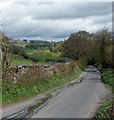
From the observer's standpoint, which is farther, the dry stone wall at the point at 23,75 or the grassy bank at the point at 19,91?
the dry stone wall at the point at 23,75

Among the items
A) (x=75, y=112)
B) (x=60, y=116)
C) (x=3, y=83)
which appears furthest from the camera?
(x=3, y=83)

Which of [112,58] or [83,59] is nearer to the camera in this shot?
[112,58]

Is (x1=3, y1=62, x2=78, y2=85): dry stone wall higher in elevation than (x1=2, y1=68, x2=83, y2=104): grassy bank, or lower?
higher

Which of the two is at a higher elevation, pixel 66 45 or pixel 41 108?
pixel 66 45

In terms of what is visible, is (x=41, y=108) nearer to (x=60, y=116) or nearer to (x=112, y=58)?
(x=60, y=116)

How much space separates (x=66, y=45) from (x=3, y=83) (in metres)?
53.3

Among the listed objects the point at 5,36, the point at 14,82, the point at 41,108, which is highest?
the point at 5,36

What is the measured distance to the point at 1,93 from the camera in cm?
1188

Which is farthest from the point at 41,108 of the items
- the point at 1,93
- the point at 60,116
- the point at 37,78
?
the point at 37,78

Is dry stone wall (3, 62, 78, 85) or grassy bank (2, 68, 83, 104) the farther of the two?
dry stone wall (3, 62, 78, 85)

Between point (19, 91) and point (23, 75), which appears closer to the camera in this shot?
point (19, 91)

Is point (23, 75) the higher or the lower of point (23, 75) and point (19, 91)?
the higher

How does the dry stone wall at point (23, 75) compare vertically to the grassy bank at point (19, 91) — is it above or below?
above

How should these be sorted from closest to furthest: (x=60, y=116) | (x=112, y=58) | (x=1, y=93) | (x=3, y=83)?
(x=60, y=116), (x=1, y=93), (x=3, y=83), (x=112, y=58)
